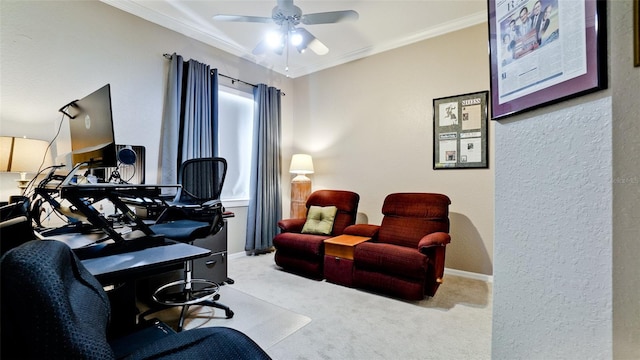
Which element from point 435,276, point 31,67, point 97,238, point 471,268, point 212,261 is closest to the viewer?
point 97,238

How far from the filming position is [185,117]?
3.19 meters

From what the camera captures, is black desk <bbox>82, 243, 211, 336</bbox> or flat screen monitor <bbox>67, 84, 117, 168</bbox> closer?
black desk <bbox>82, 243, 211, 336</bbox>

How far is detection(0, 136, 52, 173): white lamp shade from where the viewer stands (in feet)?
6.42

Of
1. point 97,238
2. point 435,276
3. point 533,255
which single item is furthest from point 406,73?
point 97,238

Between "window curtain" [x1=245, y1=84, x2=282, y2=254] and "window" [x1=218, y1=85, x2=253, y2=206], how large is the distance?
17cm

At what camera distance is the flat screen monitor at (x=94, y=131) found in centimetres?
158

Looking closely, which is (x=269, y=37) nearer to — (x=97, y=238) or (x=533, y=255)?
(x=97, y=238)

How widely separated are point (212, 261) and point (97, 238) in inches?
48.9

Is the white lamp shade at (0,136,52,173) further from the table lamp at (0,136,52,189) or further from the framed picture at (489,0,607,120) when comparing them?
the framed picture at (489,0,607,120)

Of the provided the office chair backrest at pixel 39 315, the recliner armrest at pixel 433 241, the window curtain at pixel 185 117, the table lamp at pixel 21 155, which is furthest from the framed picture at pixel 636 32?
the window curtain at pixel 185 117

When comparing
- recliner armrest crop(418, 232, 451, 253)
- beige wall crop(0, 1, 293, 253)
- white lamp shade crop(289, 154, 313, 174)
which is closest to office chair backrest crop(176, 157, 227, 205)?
beige wall crop(0, 1, 293, 253)

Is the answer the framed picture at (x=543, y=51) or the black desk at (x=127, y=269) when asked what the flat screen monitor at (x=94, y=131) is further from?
the framed picture at (x=543, y=51)

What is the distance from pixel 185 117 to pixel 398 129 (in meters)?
2.59

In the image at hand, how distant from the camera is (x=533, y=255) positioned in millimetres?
829
